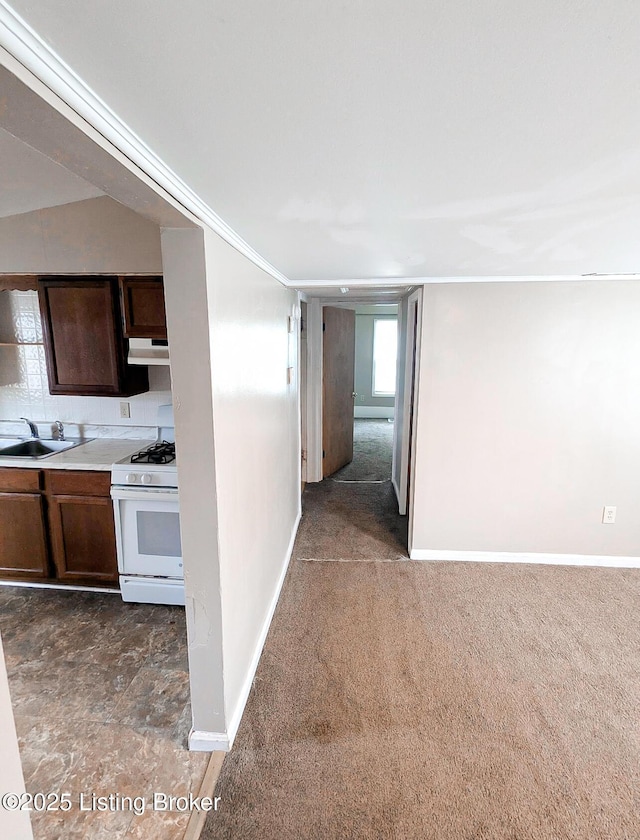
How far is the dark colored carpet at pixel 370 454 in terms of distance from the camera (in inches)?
207

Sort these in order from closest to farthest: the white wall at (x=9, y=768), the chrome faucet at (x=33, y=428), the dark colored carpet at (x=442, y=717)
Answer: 1. the white wall at (x=9, y=768)
2. the dark colored carpet at (x=442, y=717)
3. the chrome faucet at (x=33, y=428)

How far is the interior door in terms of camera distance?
4883mm

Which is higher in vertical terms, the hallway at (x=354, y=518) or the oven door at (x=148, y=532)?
the oven door at (x=148, y=532)

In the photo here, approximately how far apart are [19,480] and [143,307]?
4.28 ft

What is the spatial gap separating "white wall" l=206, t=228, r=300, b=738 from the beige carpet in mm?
247

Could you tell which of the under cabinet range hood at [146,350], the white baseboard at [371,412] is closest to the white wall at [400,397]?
the under cabinet range hood at [146,350]

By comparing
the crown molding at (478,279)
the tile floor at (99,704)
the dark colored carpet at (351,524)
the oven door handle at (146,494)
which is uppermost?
the crown molding at (478,279)

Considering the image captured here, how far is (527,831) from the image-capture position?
1.47 m

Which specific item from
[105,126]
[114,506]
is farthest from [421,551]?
[105,126]

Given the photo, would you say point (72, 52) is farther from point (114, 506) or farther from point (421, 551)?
point (421, 551)

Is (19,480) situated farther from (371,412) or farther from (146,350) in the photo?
(371,412)

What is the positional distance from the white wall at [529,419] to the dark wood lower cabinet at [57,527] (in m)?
2.13

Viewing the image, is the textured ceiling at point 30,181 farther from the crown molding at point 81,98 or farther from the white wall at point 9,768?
the white wall at point 9,768

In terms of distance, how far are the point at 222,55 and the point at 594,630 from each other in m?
3.06
